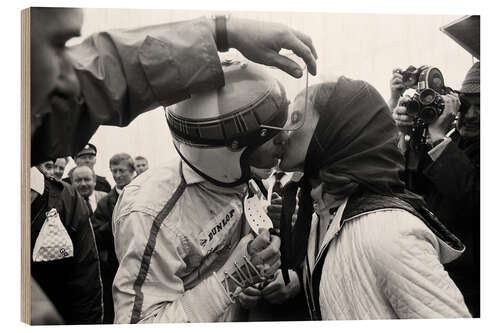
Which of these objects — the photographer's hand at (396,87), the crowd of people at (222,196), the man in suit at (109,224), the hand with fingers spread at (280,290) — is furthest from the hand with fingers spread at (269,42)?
the hand with fingers spread at (280,290)

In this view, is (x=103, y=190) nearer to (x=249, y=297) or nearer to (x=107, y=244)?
(x=107, y=244)

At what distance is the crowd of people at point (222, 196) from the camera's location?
413 centimetres

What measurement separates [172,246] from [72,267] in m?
0.48

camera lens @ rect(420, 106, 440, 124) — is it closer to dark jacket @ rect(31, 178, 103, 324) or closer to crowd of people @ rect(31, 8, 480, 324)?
crowd of people @ rect(31, 8, 480, 324)

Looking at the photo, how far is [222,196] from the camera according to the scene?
14.2 feet

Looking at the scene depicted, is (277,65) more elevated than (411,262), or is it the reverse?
(277,65)

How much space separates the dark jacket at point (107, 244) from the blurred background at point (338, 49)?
0.11 m

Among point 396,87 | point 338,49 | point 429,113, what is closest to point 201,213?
point 338,49

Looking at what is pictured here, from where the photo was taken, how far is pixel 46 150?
412 cm

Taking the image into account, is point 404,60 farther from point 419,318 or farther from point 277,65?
point 419,318

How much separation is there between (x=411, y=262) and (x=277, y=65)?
1141 millimetres

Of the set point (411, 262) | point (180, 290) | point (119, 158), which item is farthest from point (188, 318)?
point (411, 262)

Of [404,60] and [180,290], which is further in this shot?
[404,60]

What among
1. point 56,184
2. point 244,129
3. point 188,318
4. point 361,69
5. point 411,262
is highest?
point 361,69
